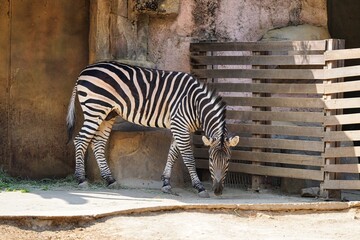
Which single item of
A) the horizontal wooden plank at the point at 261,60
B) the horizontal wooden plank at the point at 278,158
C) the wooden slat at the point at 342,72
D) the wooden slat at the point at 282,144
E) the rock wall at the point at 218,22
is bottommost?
the horizontal wooden plank at the point at 278,158

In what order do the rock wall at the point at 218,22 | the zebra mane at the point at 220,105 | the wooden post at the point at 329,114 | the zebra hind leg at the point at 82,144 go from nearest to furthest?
the wooden post at the point at 329,114
the zebra mane at the point at 220,105
the zebra hind leg at the point at 82,144
the rock wall at the point at 218,22

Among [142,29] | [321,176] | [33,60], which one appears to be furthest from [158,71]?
[321,176]

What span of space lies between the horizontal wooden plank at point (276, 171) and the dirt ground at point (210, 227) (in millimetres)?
1495

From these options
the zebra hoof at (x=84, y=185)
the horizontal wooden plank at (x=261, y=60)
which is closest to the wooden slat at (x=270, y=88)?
the horizontal wooden plank at (x=261, y=60)

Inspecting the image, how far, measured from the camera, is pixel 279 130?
1137 centimetres

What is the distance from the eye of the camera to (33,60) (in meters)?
12.0

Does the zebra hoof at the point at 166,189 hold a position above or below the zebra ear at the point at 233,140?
below

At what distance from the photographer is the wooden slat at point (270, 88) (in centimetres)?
1098

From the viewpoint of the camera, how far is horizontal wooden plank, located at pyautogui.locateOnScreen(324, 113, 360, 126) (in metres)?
10.5

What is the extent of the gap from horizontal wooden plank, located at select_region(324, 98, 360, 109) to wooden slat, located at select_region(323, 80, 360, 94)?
0.39 feet

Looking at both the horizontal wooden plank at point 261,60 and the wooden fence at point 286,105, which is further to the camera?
the horizontal wooden plank at point 261,60

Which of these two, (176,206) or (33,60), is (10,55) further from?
(176,206)

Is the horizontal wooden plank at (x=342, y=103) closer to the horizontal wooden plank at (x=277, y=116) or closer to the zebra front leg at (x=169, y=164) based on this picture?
the horizontal wooden plank at (x=277, y=116)

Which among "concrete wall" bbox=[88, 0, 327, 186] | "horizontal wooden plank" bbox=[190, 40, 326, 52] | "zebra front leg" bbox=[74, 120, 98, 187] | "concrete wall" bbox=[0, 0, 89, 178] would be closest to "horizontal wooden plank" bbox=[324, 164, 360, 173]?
"horizontal wooden plank" bbox=[190, 40, 326, 52]
